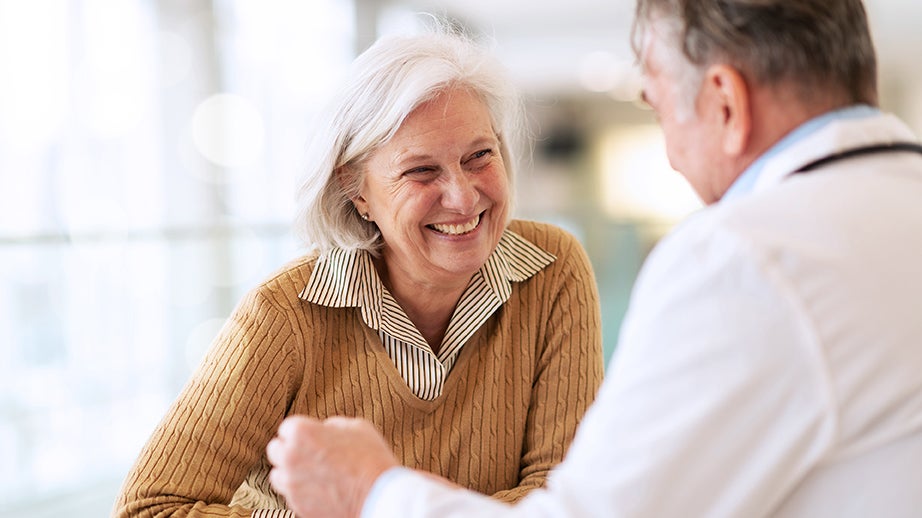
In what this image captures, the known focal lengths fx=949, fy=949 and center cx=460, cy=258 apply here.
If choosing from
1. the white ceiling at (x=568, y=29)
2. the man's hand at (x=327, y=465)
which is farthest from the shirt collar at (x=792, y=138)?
the white ceiling at (x=568, y=29)

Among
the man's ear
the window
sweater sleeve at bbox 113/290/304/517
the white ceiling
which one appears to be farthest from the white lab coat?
the white ceiling

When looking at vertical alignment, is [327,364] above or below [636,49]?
below

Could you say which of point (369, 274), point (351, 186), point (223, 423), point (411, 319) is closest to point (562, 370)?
point (411, 319)

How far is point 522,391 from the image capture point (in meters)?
1.85

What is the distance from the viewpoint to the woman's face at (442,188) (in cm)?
175

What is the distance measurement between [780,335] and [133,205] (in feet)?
12.5

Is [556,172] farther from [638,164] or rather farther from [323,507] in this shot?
[323,507]

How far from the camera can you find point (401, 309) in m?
1.83

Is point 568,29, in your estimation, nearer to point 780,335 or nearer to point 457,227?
point 457,227

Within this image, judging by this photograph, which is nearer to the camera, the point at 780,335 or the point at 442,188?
the point at 780,335

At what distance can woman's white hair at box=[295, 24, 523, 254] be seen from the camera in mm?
1740

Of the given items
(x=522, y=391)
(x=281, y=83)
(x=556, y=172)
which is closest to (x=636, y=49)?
(x=522, y=391)

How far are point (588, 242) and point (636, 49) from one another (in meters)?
5.48

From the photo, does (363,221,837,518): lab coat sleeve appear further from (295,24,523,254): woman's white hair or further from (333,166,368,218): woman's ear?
(333,166,368,218): woman's ear
